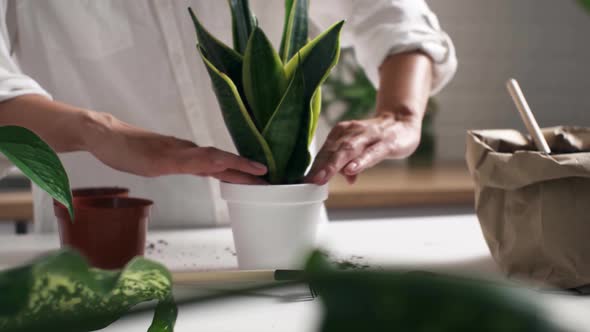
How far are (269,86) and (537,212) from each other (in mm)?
325

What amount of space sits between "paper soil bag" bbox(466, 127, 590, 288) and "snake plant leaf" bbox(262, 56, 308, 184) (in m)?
0.21

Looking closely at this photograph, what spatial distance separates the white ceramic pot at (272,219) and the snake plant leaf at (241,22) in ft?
0.59

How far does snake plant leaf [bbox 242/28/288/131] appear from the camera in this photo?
28.7 inches

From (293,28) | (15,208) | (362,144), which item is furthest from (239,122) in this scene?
(15,208)

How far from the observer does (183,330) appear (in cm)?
49

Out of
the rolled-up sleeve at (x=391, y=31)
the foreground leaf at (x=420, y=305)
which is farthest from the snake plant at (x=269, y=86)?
the foreground leaf at (x=420, y=305)

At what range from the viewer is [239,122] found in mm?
755

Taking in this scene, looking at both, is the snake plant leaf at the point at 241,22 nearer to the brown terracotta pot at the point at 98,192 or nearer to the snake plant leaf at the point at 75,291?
the brown terracotta pot at the point at 98,192

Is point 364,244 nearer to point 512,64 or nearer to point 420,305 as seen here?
point 420,305

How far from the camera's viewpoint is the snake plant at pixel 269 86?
28.6 inches

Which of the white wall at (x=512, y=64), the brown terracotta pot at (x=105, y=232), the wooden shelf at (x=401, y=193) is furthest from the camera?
the white wall at (x=512, y=64)

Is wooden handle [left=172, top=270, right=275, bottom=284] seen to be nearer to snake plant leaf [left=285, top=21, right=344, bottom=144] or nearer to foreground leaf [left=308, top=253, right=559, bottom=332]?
foreground leaf [left=308, top=253, right=559, bottom=332]

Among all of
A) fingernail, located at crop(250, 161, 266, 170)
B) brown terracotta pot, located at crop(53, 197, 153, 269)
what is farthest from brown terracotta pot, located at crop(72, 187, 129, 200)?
fingernail, located at crop(250, 161, 266, 170)

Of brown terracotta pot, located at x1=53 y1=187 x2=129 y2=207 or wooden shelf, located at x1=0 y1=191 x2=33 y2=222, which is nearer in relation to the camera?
brown terracotta pot, located at x1=53 y1=187 x2=129 y2=207
